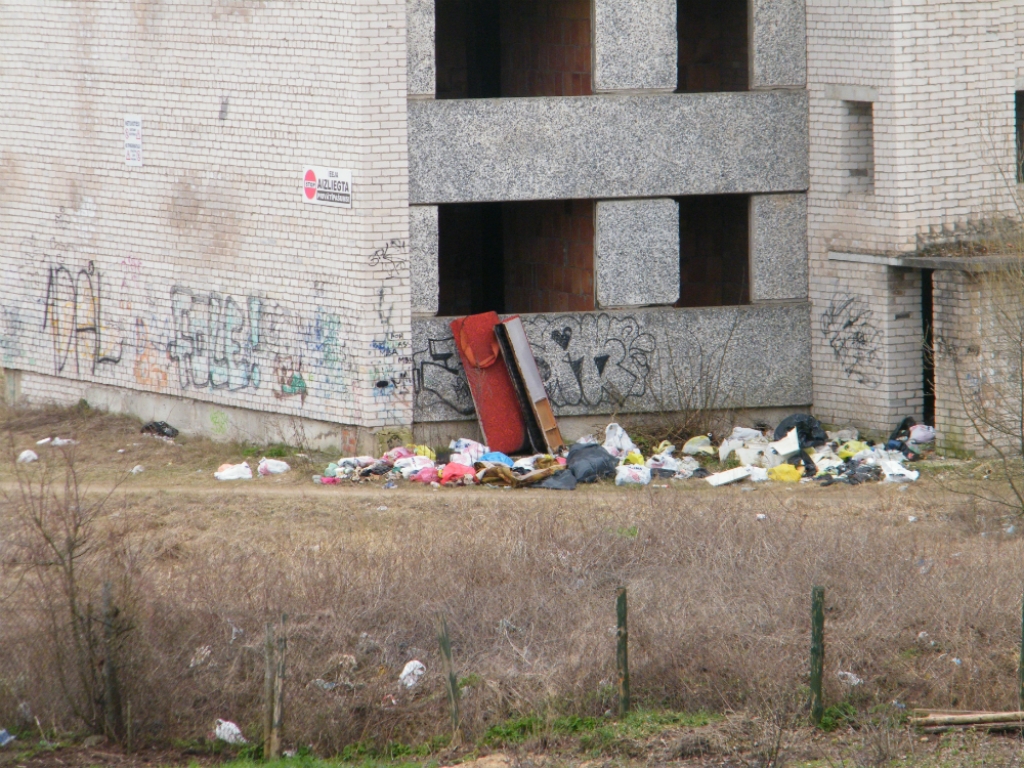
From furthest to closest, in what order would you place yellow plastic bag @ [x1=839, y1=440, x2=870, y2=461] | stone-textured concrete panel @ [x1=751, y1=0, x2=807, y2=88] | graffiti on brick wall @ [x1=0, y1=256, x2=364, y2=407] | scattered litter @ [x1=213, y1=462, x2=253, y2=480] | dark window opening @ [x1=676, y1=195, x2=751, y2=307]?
1. dark window opening @ [x1=676, y1=195, x2=751, y2=307]
2. stone-textured concrete panel @ [x1=751, y1=0, x2=807, y2=88]
3. graffiti on brick wall @ [x1=0, y1=256, x2=364, y2=407]
4. yellow plastic bag @ [x1=839, y1=440, x2=870, y2=461]
5. scattered litter @ [x1=213, y1=462, x2=253, y2=480]

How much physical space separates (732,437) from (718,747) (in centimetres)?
835

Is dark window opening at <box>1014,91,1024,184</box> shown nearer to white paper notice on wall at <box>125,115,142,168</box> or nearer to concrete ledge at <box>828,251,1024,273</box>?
concrete ledge at <box>828,251,1024,273</box>

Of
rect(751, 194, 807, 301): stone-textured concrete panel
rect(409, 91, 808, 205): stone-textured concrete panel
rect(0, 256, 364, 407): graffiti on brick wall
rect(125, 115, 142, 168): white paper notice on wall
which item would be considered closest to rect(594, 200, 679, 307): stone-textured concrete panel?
rect(409, 91, 808, 205): stone-textured concrete panel

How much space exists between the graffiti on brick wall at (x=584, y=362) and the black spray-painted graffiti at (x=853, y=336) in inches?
83.5

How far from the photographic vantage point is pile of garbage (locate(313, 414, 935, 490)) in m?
15.9

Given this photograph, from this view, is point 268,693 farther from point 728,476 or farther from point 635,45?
point 635,45

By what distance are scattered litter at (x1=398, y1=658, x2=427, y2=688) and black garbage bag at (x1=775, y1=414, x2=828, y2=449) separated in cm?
811

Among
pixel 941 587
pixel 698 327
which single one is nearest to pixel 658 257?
pixel 698 327

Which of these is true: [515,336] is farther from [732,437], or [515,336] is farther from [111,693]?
[111,693]

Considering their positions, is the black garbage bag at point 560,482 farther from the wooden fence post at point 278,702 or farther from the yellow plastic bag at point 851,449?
the wooden fence post at point 278,702

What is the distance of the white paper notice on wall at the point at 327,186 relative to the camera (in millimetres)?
16281

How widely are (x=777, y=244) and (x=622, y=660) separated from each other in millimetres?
9066

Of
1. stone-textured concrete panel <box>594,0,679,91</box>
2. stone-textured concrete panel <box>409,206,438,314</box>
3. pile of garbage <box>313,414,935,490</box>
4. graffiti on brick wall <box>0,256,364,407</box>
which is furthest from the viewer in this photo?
graffiti on brick wall <box>0,256,364,407</box>

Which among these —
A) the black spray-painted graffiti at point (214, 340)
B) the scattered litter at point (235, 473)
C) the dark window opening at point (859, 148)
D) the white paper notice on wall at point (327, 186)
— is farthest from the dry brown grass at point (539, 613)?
the dark window opening at point (859, 148)
